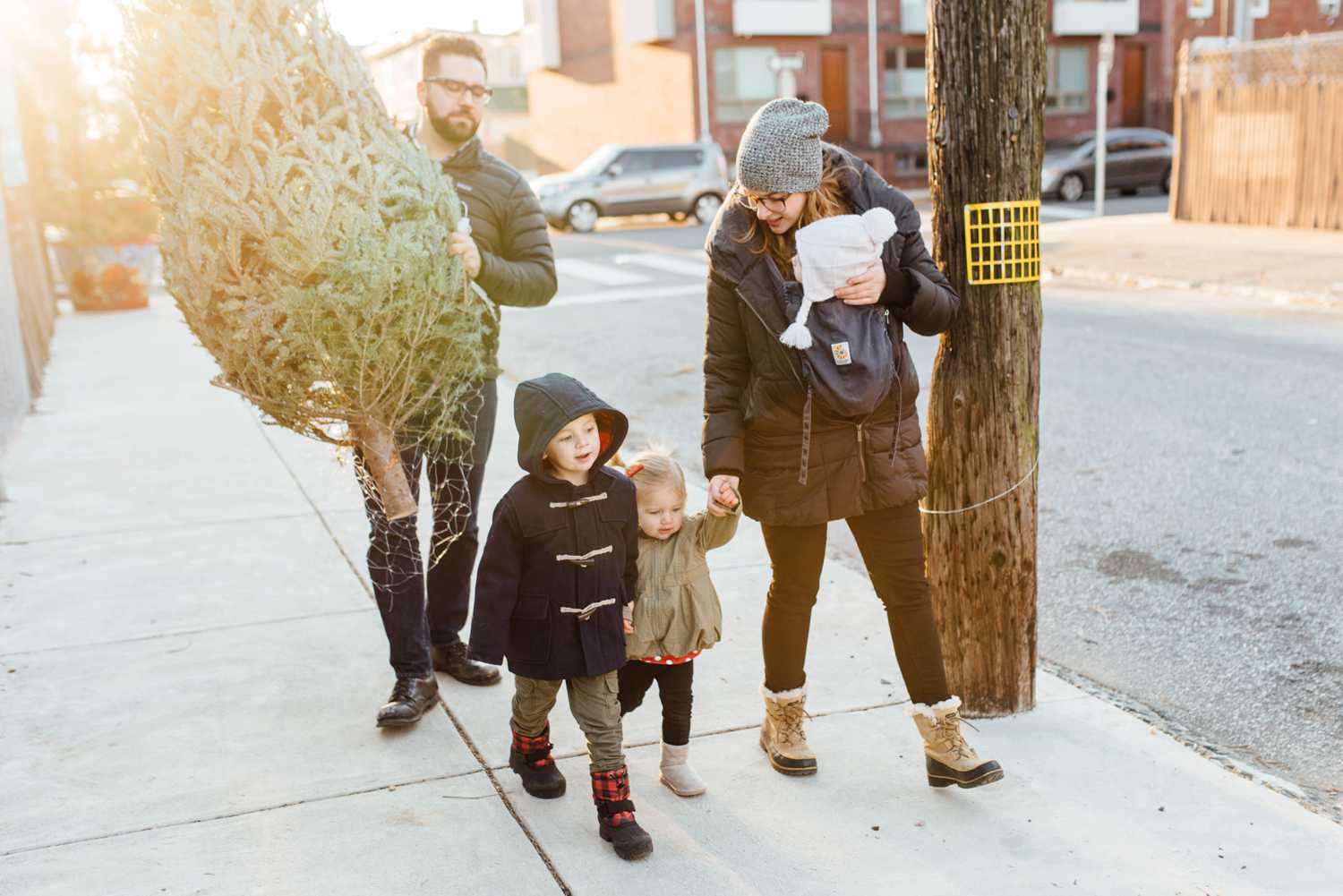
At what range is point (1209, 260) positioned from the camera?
14.8 m

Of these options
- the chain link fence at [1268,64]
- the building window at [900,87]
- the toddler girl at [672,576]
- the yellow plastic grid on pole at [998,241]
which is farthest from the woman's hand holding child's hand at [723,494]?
the building window at [900,87]

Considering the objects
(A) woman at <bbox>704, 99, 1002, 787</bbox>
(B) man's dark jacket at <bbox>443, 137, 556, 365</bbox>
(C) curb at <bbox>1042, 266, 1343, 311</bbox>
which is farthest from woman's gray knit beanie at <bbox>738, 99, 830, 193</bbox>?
(C) curb at <bbox>1042, 266, 1343, 311</bbox>

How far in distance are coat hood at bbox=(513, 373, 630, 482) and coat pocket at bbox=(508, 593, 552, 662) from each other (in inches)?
12.4

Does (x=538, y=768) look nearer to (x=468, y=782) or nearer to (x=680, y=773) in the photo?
(x=468, y=782)

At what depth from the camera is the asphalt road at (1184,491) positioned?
429 cm

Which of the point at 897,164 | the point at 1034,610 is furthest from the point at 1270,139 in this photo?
the point at 897,164

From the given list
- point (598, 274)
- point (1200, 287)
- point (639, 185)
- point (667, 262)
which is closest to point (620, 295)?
point (598, 274)

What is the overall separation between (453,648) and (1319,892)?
2.68 m

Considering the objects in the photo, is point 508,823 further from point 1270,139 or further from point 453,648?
point 1270,139

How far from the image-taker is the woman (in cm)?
324

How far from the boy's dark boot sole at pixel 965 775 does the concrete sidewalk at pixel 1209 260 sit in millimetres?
10005

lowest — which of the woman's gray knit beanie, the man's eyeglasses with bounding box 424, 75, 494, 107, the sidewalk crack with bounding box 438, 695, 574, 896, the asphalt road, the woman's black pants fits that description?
the asphalt road

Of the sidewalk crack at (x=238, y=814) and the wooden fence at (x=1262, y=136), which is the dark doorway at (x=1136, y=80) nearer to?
the wooden fence at (x=1262, y=136)

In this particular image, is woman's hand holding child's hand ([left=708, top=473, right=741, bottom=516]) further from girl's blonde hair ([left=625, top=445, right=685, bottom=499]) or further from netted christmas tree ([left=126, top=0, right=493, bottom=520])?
netted christmas tree ([left=126, top=0, right=493, bottom=520])
